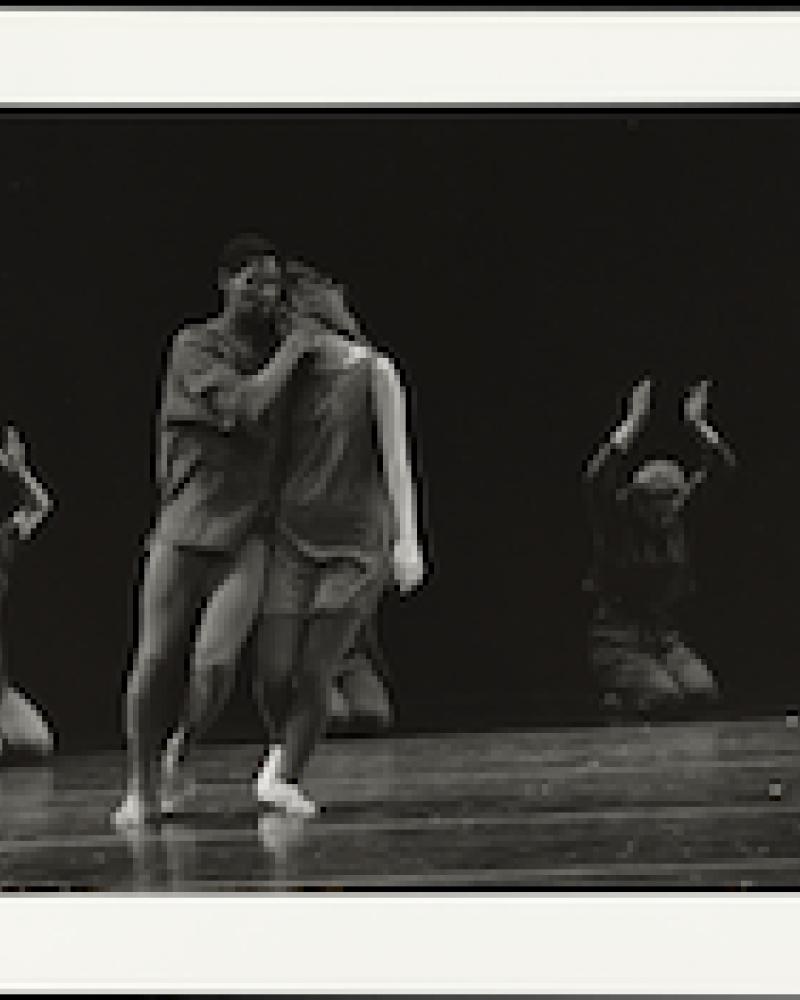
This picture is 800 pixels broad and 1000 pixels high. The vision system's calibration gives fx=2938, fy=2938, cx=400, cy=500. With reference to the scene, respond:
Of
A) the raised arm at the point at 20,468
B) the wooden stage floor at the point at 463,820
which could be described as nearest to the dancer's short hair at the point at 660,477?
the wooden stage floor at the point at 463,820

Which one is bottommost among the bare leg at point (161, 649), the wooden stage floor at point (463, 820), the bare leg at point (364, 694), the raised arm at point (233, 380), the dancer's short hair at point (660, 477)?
the wooden stage floor at point (463, 820)

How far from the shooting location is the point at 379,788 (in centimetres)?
992

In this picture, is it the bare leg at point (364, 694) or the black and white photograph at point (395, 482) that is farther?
the bare leg at point (364, 694)

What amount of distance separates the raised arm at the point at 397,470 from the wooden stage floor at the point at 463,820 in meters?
0.78

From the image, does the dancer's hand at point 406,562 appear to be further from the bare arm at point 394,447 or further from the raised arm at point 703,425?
the raised arm at point 703,425

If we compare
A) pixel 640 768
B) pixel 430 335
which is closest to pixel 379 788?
pixel 640 768

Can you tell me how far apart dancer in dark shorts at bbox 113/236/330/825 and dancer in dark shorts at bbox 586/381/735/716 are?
5.11ft

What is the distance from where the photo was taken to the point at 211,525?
31.1ft

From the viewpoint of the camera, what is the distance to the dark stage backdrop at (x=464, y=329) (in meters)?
9.91

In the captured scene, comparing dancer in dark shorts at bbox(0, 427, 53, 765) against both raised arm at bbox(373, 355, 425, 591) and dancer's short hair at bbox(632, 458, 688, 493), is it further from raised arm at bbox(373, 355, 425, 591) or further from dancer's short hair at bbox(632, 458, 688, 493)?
dancer's short hair at bbox(632, 458, 688, 493)

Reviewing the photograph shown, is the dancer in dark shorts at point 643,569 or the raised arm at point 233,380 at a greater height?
the raised arm at point 233,380

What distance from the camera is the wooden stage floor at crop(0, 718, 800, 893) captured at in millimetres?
8469

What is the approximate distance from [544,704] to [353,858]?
7.01 ft
